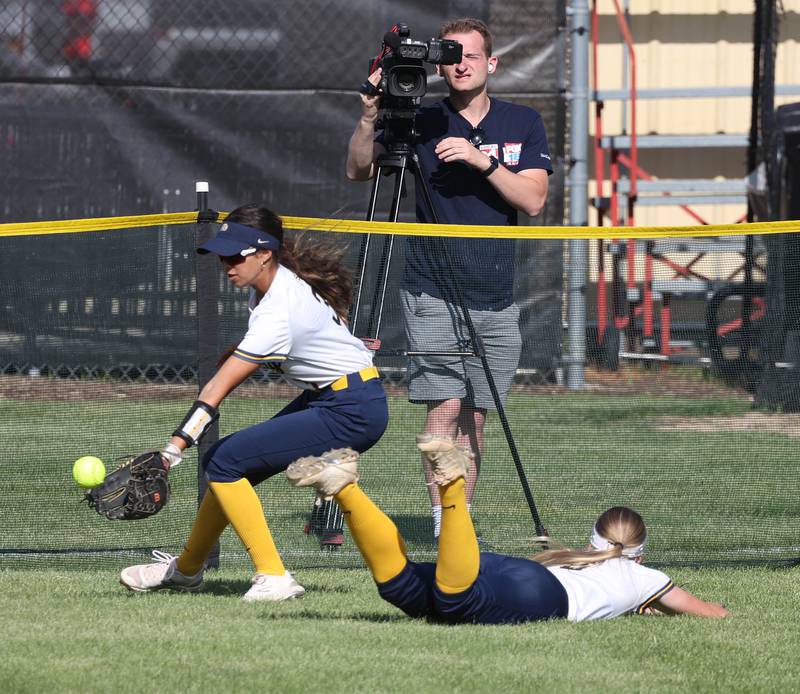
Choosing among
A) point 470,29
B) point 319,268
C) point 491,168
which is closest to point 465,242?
point 491,168

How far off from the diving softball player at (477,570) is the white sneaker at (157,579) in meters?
0.99

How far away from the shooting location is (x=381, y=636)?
4.59 meters

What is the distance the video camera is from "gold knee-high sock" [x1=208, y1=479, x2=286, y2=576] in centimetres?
204

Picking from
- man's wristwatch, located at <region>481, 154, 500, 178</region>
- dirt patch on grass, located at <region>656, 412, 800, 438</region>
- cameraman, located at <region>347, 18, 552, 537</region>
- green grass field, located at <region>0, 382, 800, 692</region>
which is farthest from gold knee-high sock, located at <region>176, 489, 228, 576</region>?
dirt patch on grass, located at <region>656, 412, 800, 438</region>

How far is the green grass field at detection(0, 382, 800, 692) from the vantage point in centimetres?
418

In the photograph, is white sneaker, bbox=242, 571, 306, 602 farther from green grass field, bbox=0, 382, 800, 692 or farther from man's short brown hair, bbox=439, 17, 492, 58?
man's short brown hair, bbox=439, 17, 492, 58

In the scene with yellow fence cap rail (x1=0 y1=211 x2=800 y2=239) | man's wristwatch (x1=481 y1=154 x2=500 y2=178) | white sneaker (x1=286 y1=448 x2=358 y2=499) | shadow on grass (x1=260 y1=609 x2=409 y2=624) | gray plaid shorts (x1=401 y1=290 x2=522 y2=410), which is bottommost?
shadow on grass (x1=260 y1=609 x2=409 y2=624)

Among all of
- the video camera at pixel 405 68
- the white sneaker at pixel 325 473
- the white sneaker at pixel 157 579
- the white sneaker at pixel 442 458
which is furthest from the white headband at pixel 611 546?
the video camera at pixel 405 68

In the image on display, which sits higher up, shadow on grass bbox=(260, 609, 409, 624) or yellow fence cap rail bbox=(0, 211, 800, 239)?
yellow fence cap rail bbox=(0, 211, 800, 239)

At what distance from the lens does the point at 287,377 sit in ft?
17.5

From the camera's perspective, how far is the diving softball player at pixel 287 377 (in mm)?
5023

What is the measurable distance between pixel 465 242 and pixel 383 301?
0.48 m

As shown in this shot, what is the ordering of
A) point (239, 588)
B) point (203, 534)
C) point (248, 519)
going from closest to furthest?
1. point (248, 519)
2. point (203, 534)
3. point (239, 588)

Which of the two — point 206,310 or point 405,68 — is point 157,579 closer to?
point 206,310
